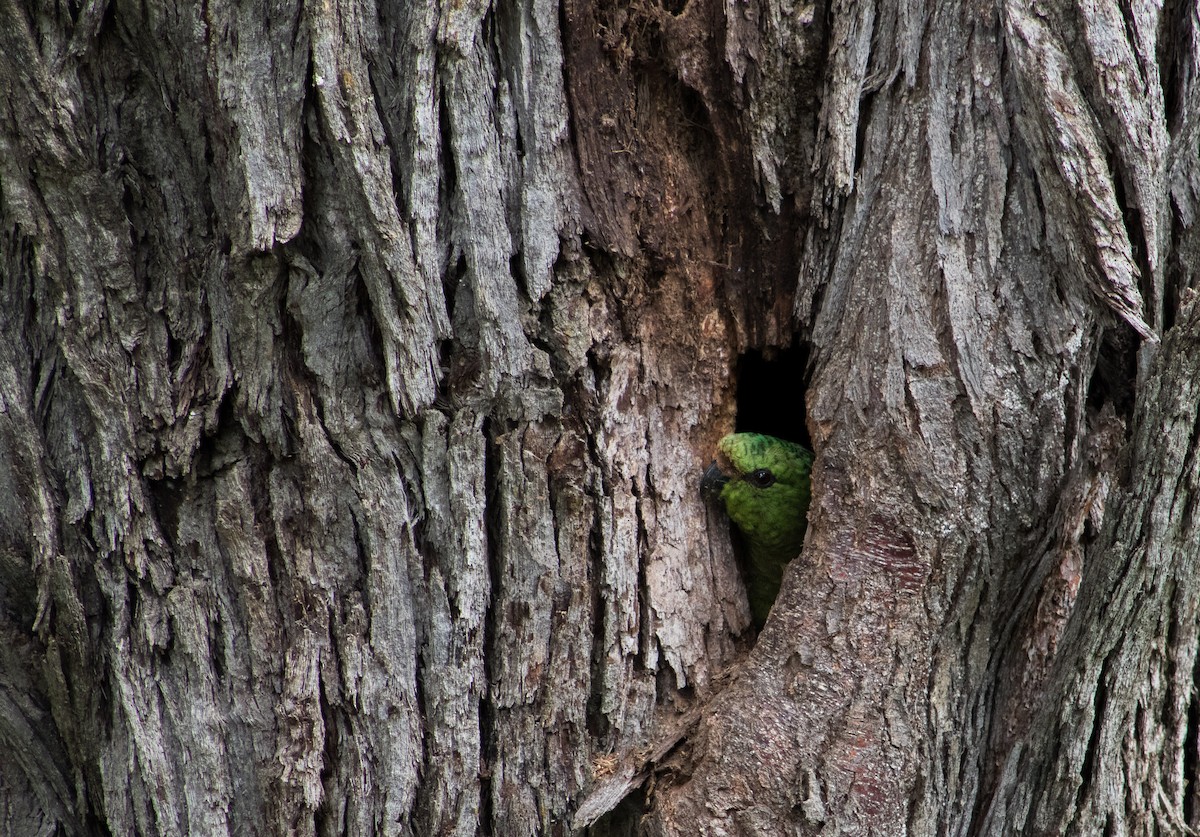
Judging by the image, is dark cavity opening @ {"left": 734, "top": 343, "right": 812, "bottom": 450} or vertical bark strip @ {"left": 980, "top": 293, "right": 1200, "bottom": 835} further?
dark cavity opening @ {"left": 734, "top": 343, "right": 812, "bottom": 450}

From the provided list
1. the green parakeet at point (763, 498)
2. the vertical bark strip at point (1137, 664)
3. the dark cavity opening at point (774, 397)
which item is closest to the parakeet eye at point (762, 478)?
the green parakeet at point (763, 498)

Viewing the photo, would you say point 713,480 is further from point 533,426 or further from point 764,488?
point 533,426

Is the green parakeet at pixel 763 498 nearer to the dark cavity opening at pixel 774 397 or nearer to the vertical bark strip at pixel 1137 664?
the dark cavity opening at pixel 774 397

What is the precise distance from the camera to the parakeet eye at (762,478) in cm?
273

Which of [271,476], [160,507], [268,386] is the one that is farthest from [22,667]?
[268,386]

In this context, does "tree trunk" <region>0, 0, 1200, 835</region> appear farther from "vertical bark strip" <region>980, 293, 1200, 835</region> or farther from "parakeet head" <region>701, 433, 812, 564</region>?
"parakeet head" <region>701, 433, 812, 564</region>

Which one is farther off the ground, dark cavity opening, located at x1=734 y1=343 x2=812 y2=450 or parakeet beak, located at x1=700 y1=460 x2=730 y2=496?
dark cavity opening, located at x1=734 y1=343 x2=812 y2=450

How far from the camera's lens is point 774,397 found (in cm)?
347

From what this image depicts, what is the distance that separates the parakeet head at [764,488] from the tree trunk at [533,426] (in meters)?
0.44

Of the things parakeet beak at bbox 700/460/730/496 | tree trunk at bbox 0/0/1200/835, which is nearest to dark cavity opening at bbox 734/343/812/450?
parakeet beak at bbox 700/460/730/496

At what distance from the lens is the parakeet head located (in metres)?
2.64

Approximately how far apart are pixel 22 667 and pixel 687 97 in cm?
228

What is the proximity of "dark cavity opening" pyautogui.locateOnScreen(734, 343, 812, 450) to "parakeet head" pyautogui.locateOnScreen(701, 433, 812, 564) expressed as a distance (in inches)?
6.8

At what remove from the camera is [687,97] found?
2342 mm
